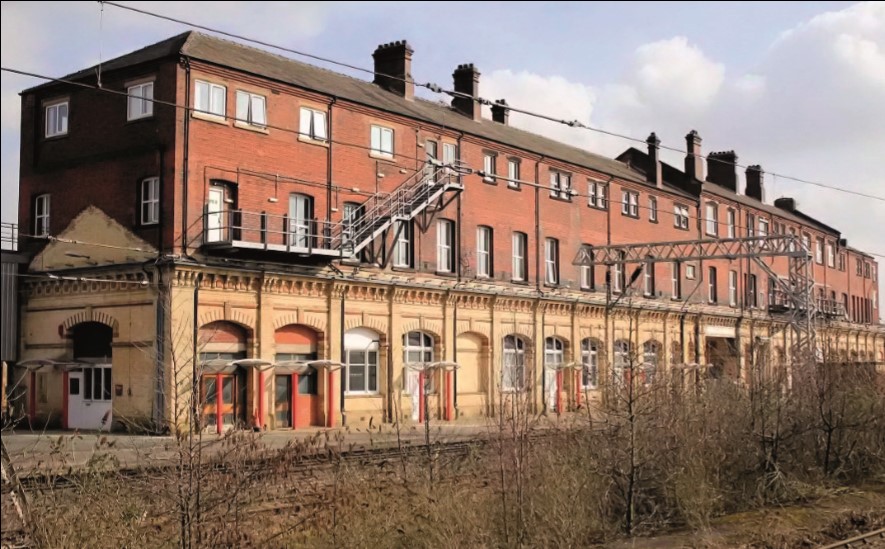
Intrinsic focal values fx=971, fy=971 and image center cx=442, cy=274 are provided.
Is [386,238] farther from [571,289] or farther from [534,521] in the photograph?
[534,521]

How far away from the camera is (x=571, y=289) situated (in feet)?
141

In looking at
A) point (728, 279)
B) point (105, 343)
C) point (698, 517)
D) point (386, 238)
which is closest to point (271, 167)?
point (386, 238)

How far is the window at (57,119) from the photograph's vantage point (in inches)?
1254

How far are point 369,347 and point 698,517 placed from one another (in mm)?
20056

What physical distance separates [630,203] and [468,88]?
35.0 feet

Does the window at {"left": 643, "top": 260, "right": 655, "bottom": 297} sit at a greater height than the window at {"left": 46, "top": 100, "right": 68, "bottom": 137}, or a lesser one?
lesser

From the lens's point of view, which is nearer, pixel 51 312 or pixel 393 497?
pixel 393 497

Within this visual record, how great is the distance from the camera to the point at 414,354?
35.1 metres

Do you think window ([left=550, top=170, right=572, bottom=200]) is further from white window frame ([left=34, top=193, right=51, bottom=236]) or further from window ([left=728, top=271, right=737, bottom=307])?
white window frame ([left=34, top=193, right=51, bottom=236])

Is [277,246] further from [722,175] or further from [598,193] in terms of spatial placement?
[722,175]

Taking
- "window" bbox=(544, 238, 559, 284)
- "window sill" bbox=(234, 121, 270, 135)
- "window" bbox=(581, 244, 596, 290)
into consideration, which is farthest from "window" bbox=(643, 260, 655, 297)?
"window sill" bbox=(234, 121, 270, 135)

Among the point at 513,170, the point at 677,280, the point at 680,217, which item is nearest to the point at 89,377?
the point at 513,170

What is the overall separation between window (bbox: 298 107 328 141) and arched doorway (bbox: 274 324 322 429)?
20.5 ft

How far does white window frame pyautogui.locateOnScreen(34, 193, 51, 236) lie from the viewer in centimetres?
3209
